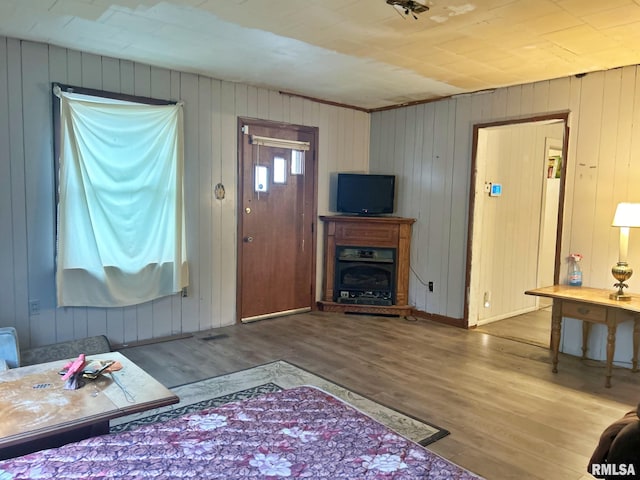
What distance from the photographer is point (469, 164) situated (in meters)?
5.07

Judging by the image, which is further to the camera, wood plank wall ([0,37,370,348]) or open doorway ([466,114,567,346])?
open doorway ([466,114,567,346])

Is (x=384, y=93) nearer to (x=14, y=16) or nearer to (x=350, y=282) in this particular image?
(x=350, y=282)

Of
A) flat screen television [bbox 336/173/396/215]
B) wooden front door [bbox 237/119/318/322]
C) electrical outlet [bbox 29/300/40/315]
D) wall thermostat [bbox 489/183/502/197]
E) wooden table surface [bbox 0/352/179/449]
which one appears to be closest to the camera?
wooden table surface [bbox 0/352/179/449]

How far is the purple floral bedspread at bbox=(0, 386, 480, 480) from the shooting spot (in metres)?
1.49

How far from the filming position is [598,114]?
13.4 feet

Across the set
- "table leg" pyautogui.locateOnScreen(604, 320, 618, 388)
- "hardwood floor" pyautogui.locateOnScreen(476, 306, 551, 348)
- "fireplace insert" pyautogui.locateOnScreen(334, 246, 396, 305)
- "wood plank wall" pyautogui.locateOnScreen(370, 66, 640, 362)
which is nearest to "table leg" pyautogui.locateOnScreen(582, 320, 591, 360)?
"wood plank wall" pyautogui.locateOnScreen(370, 66, 640, 362)

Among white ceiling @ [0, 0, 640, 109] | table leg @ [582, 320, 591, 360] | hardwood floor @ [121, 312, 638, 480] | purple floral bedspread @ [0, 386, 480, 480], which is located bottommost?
hardwood floor @ [121, 312, 638, 480]

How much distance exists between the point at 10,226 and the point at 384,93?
373cm

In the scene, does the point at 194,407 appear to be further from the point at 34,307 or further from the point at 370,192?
the point at 370,192

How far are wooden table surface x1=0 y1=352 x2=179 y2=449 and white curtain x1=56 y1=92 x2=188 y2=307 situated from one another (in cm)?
174

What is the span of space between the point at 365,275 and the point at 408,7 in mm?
3446

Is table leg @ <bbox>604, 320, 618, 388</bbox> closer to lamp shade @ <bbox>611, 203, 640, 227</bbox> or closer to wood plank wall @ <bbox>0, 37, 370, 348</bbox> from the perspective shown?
lamp shade @ <bbox>611, 203, 640, 227</bbox>

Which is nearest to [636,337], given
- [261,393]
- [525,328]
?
[525,328]

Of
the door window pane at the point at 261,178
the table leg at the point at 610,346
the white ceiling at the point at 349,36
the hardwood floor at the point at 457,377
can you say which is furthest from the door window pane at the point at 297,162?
the table leg at the point at 610,346
